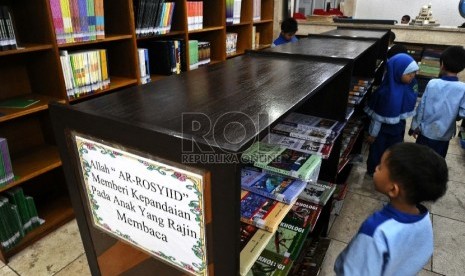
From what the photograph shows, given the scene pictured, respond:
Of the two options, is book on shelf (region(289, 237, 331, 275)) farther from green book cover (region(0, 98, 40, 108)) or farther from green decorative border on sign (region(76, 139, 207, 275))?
green book cover (region(0, 98, 40, 108))

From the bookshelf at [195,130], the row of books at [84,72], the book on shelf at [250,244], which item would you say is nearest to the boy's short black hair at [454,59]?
the bookshelf at [195,130]

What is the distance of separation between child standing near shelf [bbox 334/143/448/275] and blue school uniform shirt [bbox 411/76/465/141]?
5.26 feet

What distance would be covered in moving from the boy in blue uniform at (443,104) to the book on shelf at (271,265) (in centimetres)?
177

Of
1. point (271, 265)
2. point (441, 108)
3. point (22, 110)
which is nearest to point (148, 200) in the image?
point (271, 265)

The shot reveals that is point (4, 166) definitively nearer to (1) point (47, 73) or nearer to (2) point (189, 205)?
(1) point (47, 73)

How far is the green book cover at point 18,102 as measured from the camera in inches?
75.2

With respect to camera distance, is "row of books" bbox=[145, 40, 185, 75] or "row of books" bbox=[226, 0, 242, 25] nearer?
"row of books" bbox=[145, 40, 185, 75]

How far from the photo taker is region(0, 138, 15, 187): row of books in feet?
5.92

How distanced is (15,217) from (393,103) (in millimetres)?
2719

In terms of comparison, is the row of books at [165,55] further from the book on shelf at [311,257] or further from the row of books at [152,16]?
the book on shelf at [311,257]

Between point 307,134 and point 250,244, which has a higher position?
point 307,134

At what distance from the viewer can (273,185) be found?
3.84 ft

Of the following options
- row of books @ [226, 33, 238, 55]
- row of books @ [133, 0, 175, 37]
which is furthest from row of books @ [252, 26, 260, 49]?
row of books @ [133, 0, 175, 37]

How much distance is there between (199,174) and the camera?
0.75 metres
